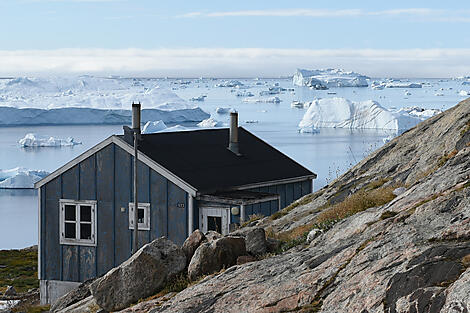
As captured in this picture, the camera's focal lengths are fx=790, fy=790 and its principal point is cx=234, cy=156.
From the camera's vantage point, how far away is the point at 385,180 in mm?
12039

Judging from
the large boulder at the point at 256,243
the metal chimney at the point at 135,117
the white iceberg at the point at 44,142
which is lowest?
the white iceberg at the point at 44,142

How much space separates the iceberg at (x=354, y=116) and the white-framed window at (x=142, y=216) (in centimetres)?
4938

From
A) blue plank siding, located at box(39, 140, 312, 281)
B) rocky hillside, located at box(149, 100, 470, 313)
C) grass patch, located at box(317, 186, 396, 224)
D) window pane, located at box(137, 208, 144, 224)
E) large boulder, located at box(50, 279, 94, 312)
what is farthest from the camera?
window pane, located at box(137, 208, 144, 224)

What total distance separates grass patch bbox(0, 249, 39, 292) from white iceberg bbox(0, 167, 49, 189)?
53.4 ft

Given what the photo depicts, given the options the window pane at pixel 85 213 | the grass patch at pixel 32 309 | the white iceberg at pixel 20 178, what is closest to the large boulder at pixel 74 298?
the grass patch at pixel 32 309

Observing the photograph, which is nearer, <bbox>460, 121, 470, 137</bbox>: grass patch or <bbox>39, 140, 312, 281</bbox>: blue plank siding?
<bbox>460, 121, 470, 137</bbox>: grass patch

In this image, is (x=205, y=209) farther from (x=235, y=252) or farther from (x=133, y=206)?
(x=235, y=252)

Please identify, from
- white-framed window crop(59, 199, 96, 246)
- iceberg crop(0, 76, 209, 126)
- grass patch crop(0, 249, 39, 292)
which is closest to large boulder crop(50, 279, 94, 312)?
white-framed window crop(59, 199, 96, 246)

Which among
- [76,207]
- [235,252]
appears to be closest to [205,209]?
[76,207]

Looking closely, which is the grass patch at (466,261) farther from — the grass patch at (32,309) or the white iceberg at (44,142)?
the white iceberg at (44,142)

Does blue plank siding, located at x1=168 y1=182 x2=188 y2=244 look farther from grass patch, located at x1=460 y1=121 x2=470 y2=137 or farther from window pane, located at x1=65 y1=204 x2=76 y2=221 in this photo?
grass patch, located at x1=460 y1=121 x2=470 y2=137

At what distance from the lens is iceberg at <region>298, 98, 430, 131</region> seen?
65.4 m

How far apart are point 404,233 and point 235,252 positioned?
100 inches

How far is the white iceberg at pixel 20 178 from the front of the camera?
47.2m
